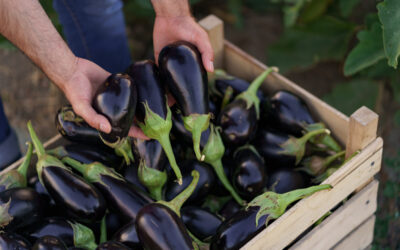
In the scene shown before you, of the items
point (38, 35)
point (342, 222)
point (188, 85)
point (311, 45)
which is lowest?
point (311, 45)

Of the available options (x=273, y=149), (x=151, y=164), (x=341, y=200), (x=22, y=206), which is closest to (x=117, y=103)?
(x=151, y=164)

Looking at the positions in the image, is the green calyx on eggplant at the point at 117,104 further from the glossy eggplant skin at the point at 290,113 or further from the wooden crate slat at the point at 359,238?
the wooden crate slat at the point at 359,238

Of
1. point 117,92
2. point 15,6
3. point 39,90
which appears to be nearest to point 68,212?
point 117,92

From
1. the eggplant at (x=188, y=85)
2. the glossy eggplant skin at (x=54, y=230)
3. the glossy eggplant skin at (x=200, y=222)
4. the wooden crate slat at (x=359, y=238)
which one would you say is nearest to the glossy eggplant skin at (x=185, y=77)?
the eggplant at (x=188, y=85)

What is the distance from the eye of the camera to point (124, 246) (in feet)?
3.53

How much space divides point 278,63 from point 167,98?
984mm

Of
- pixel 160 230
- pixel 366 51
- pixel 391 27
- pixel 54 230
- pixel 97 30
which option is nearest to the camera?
pixel 160 230

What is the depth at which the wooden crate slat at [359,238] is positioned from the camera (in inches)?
52.1

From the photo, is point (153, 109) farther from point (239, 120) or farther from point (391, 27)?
point (391, 27)

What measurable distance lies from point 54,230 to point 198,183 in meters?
0.32

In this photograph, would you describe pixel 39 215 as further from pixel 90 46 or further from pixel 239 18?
pixel 239 18

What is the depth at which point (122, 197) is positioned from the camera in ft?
3.94

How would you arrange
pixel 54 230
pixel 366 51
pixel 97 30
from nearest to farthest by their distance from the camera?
pixel 54 230
pixel 366 51
pixel 97 30

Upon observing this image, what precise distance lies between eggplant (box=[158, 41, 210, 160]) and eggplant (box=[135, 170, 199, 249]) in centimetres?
18
